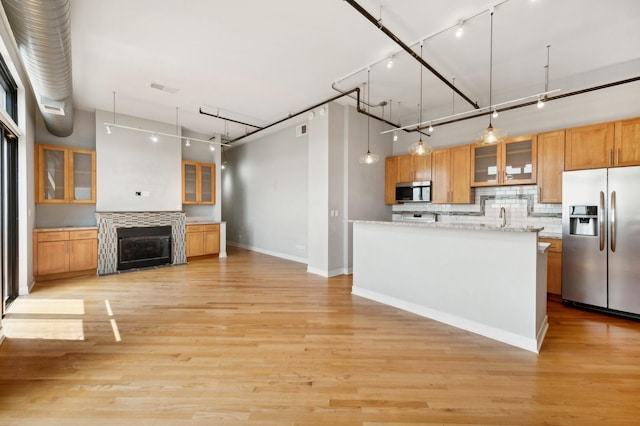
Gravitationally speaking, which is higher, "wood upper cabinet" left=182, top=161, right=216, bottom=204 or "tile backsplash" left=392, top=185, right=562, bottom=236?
"wood upper cabinet" left=182, top=161, right=216, bottom=204

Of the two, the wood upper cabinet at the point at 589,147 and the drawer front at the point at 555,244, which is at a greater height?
the wood upper cabinet at the point at 589,147

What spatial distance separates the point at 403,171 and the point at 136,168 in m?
5.96

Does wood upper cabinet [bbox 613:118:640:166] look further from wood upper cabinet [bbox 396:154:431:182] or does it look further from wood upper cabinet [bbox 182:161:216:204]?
wood upper cabinet [bbox 182:161:216:204]

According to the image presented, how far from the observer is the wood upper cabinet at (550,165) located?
4.11 meters

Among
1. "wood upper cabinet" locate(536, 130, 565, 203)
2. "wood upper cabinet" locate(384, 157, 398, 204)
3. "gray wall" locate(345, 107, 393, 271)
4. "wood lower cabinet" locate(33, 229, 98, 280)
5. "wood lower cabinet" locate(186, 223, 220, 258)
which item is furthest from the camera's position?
"wood lower cabinet" locate(186, 223, 220, 258)

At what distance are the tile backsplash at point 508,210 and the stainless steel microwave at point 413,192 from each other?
41 centimetres

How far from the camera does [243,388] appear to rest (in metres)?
2.03

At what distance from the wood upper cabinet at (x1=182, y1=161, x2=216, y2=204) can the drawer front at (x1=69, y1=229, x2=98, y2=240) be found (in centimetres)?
194

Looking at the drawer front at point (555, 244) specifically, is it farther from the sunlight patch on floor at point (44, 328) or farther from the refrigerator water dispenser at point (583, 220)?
the sunlight patch on floor at point (44, 328)

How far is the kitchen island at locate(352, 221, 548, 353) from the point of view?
269 centimetres

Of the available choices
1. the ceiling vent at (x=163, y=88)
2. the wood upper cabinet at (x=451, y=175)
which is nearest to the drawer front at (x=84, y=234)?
the ceiling vent at (x=163, y=88)

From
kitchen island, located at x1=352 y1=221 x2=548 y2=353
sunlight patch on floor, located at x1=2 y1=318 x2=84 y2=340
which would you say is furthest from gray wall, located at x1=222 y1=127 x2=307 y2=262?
sunlight patch on floor, located at x1=2 y1=318 x2=84 y2=340

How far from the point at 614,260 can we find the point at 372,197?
3.75m

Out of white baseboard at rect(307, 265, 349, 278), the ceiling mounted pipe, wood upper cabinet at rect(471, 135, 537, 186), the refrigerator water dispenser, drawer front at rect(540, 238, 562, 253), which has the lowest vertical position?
white baseboard at rect(307, 265, 349, 278)
